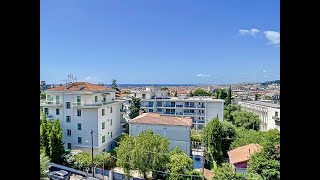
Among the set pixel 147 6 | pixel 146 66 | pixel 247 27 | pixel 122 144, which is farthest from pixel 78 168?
pixel 247 27

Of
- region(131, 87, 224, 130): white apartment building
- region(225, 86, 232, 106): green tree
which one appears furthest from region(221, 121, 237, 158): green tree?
region(225, 86, 232, 106): green tree

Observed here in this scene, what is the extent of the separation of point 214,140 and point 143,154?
2576 mm

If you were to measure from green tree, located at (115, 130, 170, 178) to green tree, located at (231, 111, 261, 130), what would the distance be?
426 centimetres

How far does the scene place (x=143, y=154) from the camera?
17.7 ft

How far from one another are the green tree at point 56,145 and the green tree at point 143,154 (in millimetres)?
1352

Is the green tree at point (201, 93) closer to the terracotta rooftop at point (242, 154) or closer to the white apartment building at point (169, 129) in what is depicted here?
the white apartment building at point (169, 129)

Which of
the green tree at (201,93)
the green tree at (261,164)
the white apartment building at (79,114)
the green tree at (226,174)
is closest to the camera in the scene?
the green tree at (261,164)

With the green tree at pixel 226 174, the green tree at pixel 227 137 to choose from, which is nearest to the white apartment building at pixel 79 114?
the green tree at pixel 226 174

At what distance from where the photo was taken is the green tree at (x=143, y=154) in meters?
5.39

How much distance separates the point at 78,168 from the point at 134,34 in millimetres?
4209

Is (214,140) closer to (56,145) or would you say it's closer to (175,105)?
(56,145)
